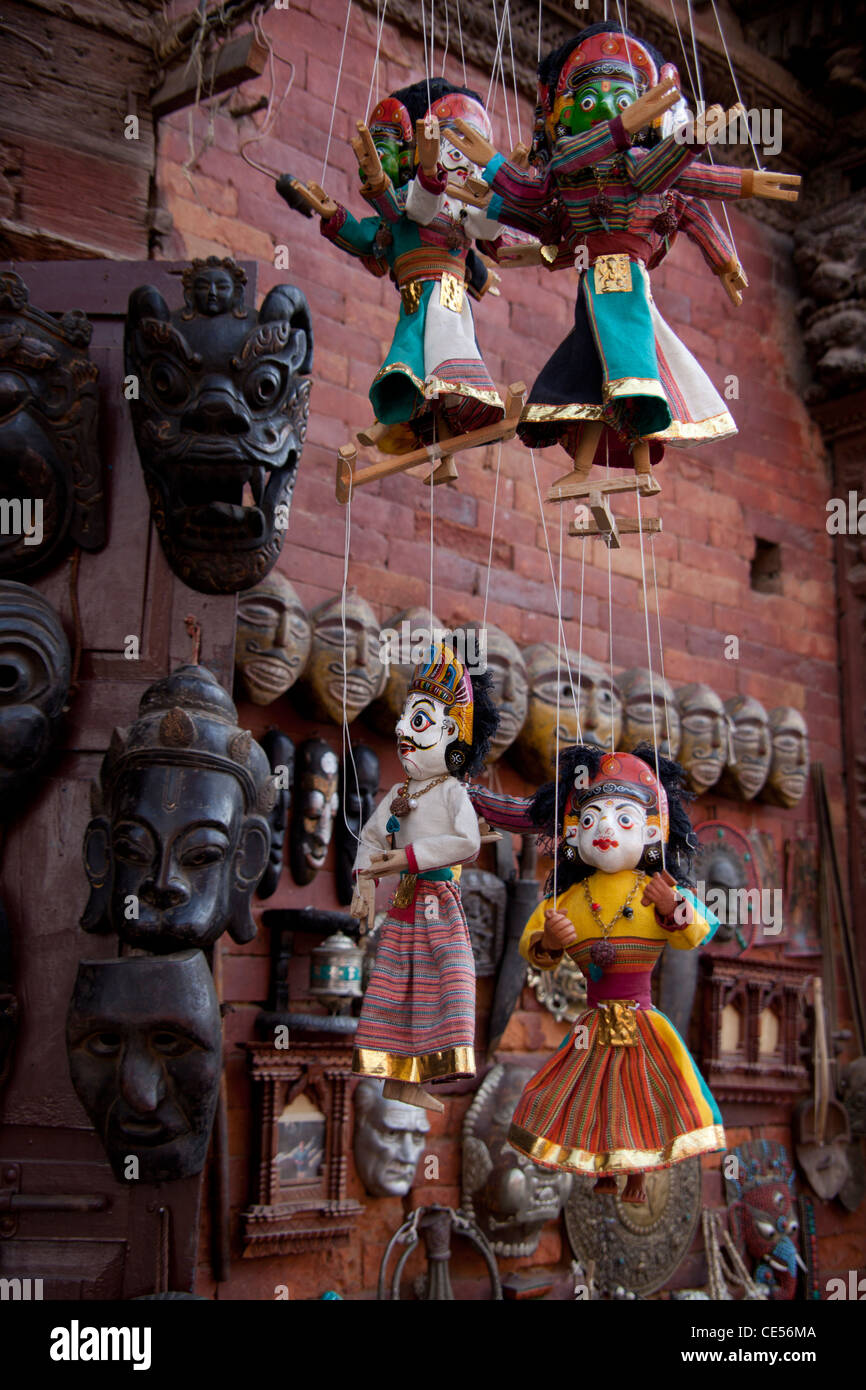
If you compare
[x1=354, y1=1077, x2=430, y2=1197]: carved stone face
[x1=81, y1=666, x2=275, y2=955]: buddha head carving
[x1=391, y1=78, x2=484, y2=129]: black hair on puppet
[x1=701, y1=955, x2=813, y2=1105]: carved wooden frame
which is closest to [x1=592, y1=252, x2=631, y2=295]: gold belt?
[x1=391, y1=78, x2=484, y2=129]: black hair on puppet

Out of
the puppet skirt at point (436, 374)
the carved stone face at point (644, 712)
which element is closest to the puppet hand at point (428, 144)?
the puppet skirt at point (436, 374)

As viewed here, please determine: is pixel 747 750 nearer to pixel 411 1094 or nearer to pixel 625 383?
pixel 625 383

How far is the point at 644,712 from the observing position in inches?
191

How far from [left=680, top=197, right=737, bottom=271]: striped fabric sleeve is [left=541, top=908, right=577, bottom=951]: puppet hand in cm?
132

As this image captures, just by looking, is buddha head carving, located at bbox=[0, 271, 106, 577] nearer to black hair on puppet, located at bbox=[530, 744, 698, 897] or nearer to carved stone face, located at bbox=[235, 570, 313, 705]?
carved stone face, located at bbox=[235, 570, 313, 705]

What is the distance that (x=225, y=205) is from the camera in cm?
414

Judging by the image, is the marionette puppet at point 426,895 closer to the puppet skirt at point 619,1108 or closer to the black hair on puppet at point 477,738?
the black hair on puppet at point 477,738

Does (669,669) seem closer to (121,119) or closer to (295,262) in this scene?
(295,262)

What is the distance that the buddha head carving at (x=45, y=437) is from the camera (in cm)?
304

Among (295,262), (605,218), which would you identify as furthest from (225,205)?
(605,218)

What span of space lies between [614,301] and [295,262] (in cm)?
187

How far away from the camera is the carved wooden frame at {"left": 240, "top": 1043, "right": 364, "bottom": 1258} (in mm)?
3637

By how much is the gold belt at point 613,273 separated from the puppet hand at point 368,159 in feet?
1.50

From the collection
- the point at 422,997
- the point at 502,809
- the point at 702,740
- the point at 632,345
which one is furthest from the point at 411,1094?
the point at 702,740
